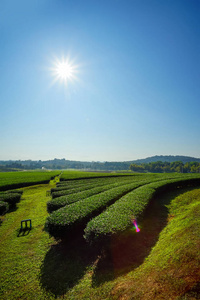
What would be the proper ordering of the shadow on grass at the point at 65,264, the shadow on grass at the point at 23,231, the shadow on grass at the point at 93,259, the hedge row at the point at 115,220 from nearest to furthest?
the shadow on grass at the point at 65,264 → the shadow on grass at the point at 93,259 → the hedge row at the point at 115,220 → the shadow on grass at the point at 23,231

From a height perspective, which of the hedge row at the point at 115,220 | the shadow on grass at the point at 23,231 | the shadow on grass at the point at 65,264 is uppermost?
the hedge row at the point at 115,220

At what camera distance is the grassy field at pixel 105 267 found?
14.9ft

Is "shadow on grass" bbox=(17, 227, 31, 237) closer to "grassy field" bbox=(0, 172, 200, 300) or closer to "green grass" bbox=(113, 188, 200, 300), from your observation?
"grassy field" bbox=(0, 172, 200, 300)

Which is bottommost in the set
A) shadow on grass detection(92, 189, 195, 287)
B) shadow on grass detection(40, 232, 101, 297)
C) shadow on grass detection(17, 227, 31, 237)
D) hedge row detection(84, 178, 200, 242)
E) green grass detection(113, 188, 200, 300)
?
shadow on grass detection(17, 227, 31, 237)

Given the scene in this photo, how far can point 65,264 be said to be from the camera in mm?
7051

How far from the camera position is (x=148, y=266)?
587 cm

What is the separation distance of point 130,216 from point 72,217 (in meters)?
3.69

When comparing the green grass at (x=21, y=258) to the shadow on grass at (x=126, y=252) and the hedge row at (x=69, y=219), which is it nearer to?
the hedge row at (x=69, y=219)

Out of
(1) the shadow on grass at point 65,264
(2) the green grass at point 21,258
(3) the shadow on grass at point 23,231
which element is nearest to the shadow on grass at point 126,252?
(1) the shadow on grass at point 65,264

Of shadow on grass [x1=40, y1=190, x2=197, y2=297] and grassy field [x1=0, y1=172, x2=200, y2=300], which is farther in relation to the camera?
shadow on grass [x1=40, y1=190, x2=197, y2=297]

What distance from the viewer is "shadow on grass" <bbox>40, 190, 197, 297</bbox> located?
5.93 m

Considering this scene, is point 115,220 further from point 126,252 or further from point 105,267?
point 105,267

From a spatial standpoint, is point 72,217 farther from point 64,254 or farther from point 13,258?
point 13,258

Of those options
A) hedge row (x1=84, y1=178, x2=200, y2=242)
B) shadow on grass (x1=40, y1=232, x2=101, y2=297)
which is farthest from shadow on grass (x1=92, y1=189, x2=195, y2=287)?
shadow on grass (x1=40, y1=232, x2=101, y2=297)
